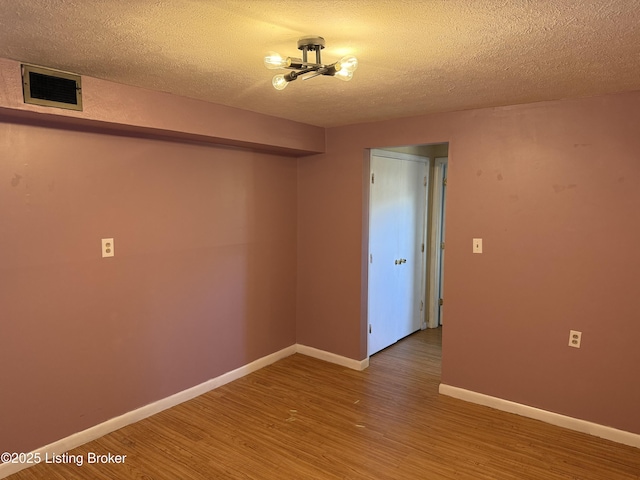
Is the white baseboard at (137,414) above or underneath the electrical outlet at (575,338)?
underneath

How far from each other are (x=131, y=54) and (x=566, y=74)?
2211 mm

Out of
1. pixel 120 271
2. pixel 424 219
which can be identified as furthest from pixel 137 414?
pixel 424 219

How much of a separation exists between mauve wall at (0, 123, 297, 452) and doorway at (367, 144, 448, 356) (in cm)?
100

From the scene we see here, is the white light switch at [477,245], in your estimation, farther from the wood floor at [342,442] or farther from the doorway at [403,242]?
the wood floor at [342,442]

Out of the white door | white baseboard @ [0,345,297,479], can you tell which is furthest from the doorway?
white baseboard @ [0,345,297,479]

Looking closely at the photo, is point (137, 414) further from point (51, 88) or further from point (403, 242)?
point (403, 242)

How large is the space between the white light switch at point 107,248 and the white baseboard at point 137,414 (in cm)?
112

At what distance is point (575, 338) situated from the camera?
288cm

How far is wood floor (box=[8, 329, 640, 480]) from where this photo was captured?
2471mm

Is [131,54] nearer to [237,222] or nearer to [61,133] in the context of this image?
[61,133]

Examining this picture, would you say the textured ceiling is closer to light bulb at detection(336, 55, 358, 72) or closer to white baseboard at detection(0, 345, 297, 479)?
light bulb at detection(336, 55, 358, 72)

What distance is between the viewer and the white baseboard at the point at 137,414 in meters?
2.53

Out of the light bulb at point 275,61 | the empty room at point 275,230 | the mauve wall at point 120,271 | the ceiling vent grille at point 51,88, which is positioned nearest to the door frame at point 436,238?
the empty room at point 275,230

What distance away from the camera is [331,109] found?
Answer: 3.14m
